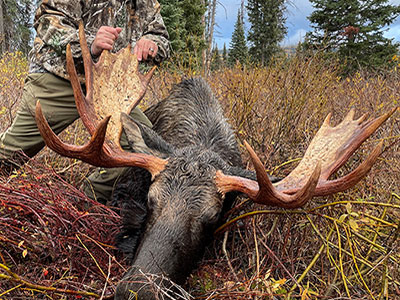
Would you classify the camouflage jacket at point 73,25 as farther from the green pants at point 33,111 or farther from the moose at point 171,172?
the moose at point 171,172

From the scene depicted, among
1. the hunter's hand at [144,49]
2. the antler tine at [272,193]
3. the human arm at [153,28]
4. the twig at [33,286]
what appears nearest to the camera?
the twig at [33,286]

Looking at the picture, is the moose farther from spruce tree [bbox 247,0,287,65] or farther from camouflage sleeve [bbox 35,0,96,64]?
spruce tree [bbox 247,0,287,65]

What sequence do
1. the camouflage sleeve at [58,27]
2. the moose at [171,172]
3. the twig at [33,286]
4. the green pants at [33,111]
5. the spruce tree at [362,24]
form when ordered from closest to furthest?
the twig at [33,286], the moose at [171,172], the camouflage sleeve at [58,27], the green pants at [33,111], the spruce tree at [362,24]

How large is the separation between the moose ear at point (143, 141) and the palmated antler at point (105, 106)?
0.09m

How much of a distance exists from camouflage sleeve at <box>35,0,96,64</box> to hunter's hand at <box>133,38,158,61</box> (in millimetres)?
470

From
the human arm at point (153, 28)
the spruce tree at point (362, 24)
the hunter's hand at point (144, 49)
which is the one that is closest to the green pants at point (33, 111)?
the hunter's hand at point (144, 49)

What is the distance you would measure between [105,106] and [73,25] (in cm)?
109

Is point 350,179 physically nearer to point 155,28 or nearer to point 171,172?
point 171,172

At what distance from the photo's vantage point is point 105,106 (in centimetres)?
299

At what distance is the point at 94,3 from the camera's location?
3.53m

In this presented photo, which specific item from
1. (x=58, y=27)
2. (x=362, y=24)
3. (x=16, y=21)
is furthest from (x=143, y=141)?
(x=16, y=21)

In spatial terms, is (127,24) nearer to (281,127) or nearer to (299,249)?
(281,127)

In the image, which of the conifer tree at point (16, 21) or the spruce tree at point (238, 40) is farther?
the spruce tree at point (238, 40)

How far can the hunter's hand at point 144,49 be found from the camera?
3477 mm
